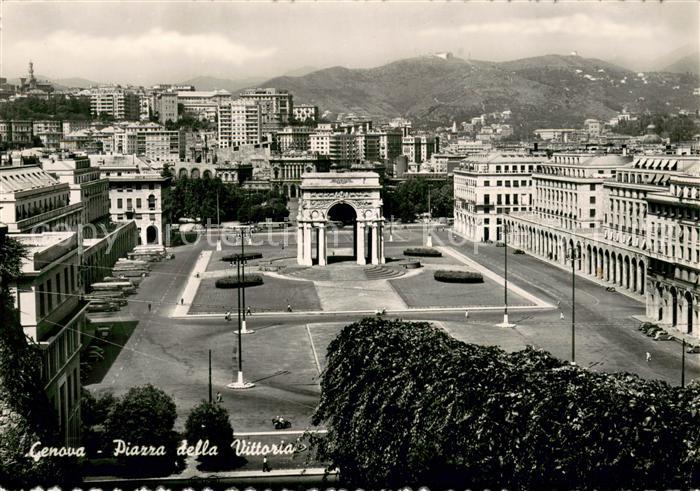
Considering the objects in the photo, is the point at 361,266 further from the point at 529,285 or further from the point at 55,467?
the point at 55,467

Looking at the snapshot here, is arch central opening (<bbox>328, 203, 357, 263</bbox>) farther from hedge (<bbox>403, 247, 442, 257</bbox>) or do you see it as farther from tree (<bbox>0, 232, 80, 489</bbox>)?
tree (<bbox>0, 232, 80, 489</bbox>)

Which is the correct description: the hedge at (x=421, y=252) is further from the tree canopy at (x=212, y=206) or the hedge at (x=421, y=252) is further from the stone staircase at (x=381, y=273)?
the tree canopy at (x=212, y=206)

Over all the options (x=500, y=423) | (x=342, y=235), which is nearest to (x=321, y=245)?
(x=342, y=235)

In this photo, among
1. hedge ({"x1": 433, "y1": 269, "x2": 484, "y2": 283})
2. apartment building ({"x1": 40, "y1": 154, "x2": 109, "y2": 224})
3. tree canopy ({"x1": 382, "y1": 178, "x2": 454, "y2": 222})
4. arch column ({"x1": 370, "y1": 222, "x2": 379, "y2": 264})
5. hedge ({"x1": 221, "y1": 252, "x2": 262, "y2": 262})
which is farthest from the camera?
tree canopy ({"x1": 382, "y1": 178, "x2": 454, "y2": 222})

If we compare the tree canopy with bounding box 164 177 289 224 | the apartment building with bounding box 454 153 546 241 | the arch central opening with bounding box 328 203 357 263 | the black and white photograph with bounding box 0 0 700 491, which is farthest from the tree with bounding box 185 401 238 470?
the tree canopy with bounding box 164 177 289 224

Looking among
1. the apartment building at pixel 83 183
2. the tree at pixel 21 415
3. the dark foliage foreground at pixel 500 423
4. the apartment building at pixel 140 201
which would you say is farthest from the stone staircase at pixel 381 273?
the tree at pixel 21 415

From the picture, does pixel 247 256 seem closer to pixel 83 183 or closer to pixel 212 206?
pixel 83 183
